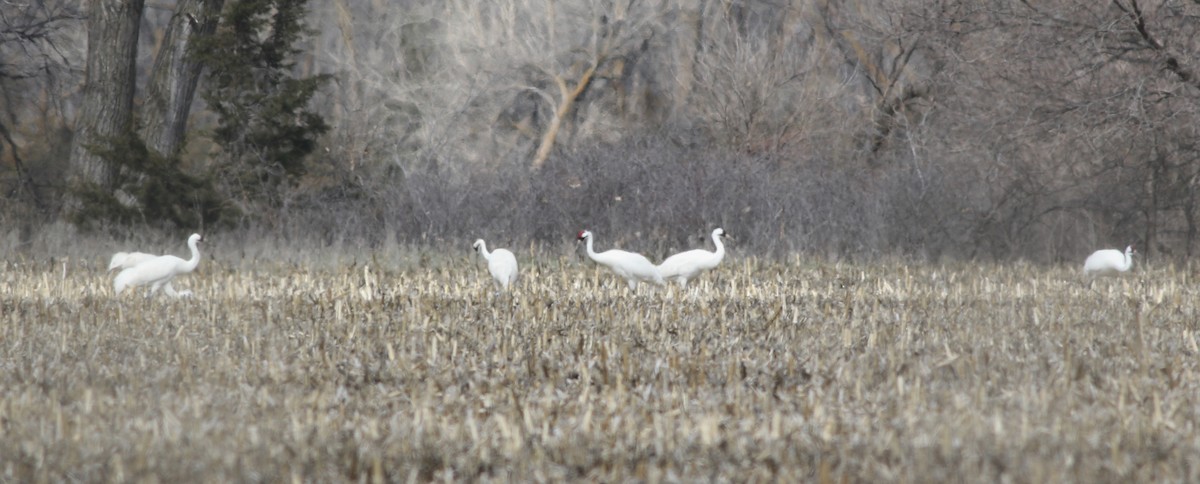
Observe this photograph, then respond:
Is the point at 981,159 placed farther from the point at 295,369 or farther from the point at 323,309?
the point at 295,369

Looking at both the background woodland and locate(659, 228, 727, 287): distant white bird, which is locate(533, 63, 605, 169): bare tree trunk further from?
locate(659, 228, 727, 287): distant white bird

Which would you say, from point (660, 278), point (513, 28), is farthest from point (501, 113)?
point (660, 278)

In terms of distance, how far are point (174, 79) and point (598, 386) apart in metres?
16.4

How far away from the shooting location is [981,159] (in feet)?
70.4

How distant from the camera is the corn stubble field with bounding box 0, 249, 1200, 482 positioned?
5.07m

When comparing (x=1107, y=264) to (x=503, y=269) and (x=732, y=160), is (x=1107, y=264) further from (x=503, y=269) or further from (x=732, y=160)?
(x=732, y=160)

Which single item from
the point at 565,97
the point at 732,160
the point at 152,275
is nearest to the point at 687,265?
the point at 152,275

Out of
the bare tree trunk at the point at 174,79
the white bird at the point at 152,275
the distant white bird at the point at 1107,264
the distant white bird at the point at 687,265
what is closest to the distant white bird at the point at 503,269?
the distant white bird at the point at 687,265

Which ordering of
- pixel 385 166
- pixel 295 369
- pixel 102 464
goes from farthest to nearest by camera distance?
pixel 385 166, pixel 295 369, pixel 102 464

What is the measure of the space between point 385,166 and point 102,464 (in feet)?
62.8

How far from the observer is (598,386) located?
7078 millimetres

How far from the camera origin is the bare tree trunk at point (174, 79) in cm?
2183

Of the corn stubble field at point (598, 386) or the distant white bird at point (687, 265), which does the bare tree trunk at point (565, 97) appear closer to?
the distant white bird at point (687, 265)

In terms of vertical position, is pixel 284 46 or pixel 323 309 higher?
pixel 284 46
